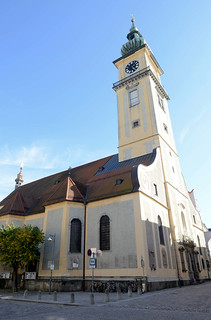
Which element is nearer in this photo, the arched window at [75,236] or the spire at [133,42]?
A: the arched window at [75,236]

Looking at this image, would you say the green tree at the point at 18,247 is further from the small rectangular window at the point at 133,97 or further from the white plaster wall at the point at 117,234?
the small rectangular window at the point at 133,97

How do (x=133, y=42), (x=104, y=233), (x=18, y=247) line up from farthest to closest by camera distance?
1. (x=133, y=42)
2. (x=104, y=233)
3. (x=18, y=247)

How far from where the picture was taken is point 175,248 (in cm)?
2353

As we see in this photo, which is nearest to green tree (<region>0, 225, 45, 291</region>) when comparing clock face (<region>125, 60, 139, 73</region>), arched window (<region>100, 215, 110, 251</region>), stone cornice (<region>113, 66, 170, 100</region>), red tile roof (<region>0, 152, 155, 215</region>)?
red tile roof (<region>0, 152, 155, 215</region>)

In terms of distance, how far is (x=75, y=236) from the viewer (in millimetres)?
22172

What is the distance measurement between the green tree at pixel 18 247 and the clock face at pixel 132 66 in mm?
25977

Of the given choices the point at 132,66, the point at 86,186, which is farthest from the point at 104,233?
the point at 132,66

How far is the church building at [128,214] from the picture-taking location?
1931cm

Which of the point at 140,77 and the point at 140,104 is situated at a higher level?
the point at 140,77

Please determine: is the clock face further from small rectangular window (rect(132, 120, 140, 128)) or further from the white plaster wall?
the white plaster wall

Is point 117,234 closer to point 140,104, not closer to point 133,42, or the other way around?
point 140,104

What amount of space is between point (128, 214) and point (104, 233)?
10.4 feet

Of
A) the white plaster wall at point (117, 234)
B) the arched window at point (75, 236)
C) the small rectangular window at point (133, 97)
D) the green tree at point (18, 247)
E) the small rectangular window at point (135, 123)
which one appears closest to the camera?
the white plaster wall at point (117, 234)

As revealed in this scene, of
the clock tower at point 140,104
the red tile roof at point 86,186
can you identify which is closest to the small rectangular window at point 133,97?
the clock tower at point 140,104
